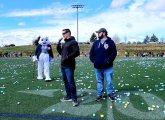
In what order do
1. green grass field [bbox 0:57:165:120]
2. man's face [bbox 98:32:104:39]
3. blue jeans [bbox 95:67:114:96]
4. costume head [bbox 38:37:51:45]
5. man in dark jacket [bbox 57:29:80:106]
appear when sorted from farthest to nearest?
costume head [bbox 38:37:51:45] < blue jeans [bbox 95:67:114:96] < man's face [bbox 98:32:104:39] < man in dark jacket [bbox 57:29:80:106] < green grass field [bbox 0:57:165:120]

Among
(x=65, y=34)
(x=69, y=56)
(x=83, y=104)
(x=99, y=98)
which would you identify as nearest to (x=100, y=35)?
(x=65, y=34)

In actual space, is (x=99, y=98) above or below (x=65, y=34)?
below

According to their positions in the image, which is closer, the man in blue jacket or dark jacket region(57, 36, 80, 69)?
dark jacket region(57, 36, 80, 69)

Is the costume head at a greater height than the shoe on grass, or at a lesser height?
greater

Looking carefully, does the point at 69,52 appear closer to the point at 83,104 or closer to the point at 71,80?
the point at 71,80

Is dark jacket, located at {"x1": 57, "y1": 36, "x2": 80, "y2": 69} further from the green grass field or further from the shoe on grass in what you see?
the shoe on grass

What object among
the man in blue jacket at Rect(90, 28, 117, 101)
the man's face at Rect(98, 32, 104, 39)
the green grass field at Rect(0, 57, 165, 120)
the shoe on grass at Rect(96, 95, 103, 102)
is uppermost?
the man's face at Rect(98, 32, 104, 39)

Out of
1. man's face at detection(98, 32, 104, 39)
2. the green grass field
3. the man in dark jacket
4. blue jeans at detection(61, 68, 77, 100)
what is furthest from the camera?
man's face at detection(98, 32, 104, 39)

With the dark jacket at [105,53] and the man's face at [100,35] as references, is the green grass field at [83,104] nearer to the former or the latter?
the dark jacket at [105,53]

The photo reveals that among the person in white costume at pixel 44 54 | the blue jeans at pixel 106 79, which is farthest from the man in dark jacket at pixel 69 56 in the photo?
the person in white costume at pixel 44 54

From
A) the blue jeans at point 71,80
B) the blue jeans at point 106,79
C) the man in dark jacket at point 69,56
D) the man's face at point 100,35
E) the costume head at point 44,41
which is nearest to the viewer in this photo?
the blue jeans at point 71,80

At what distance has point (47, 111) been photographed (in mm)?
11406

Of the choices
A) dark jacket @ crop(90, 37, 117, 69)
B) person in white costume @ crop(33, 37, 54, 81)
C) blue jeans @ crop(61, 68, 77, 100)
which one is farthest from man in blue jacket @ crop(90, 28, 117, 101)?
person in white costume @ crop(33, 37, 54, 81)

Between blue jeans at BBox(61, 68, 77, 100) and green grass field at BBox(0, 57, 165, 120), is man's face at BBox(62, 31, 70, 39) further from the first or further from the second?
green grass field at BBox(0, 57, 165, 120)
